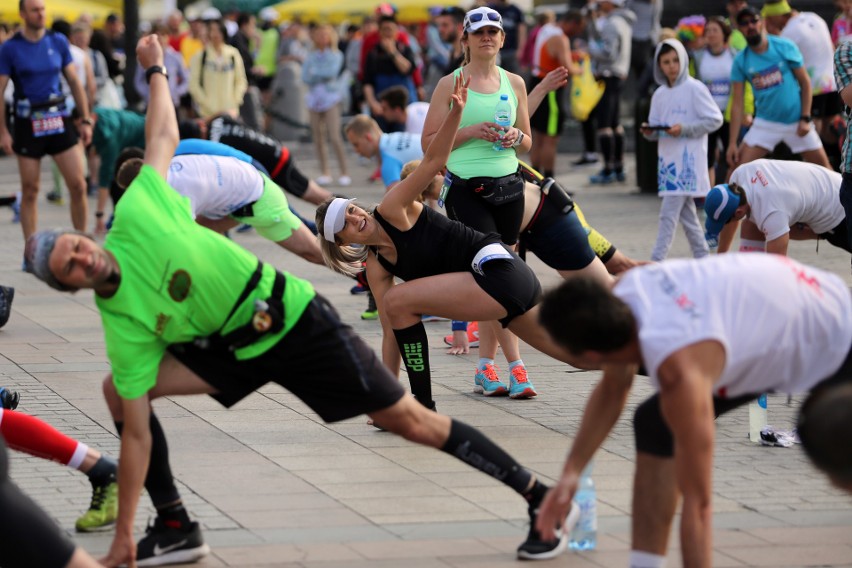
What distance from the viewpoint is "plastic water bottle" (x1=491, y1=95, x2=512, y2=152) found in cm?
730

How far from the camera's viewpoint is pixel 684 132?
10.8 meters

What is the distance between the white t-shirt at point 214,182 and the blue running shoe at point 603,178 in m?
8.18

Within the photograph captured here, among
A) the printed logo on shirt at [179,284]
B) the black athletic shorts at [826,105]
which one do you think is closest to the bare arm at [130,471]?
the printed logo on shirt at [179,284]

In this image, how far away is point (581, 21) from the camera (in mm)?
15414

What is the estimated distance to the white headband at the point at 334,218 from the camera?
6035mm

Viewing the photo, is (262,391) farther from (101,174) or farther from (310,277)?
(101,174)

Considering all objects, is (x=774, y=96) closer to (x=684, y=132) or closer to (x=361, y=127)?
(x=684, y=132)

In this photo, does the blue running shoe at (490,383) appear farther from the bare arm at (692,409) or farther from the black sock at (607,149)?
the black sock at (607,149)

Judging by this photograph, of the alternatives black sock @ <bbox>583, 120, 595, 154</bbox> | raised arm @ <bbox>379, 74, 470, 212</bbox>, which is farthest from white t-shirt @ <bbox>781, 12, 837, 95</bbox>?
raised arm @ <bbox>379, 74, 470, 212</bbox>

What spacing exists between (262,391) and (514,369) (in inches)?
53.0

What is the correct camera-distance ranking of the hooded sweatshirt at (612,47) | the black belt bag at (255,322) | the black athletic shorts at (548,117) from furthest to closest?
the hooded sweatshirt at (612,47) < the black athletic shorts at (548,117) < the black belt bag at (255,322)

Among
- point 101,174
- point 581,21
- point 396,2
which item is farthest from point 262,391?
point 396,2

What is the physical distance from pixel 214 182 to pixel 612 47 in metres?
8.47

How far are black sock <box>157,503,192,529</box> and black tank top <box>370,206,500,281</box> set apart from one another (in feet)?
5.75
